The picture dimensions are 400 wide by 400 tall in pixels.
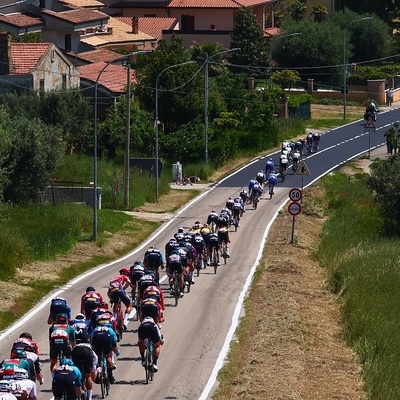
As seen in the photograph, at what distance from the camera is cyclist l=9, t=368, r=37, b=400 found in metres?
21.8

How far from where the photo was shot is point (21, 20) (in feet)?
289

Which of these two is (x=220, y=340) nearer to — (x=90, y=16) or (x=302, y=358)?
(x=302, y=358)

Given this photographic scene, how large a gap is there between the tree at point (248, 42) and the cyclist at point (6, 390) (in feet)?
254

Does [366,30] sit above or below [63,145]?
above

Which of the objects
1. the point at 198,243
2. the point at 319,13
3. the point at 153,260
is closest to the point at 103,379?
the point at 153,260

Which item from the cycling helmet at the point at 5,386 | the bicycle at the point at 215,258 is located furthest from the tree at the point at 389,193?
the cycling helmet at the point at 5,386

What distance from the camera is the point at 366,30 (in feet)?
343

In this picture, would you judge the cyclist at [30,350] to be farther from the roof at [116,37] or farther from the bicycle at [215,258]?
the roof at [116,37]

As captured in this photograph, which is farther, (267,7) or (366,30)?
(267,7)

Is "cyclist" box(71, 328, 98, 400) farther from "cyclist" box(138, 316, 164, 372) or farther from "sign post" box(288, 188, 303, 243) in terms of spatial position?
"sign post" box(288, 188, 303, 243)

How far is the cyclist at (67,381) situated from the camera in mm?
22516

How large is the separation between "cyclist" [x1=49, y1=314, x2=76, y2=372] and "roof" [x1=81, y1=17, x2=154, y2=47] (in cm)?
6862

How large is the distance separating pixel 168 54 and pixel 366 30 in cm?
3183

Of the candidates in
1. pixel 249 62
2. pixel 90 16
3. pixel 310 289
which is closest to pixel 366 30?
pixel 249 62
